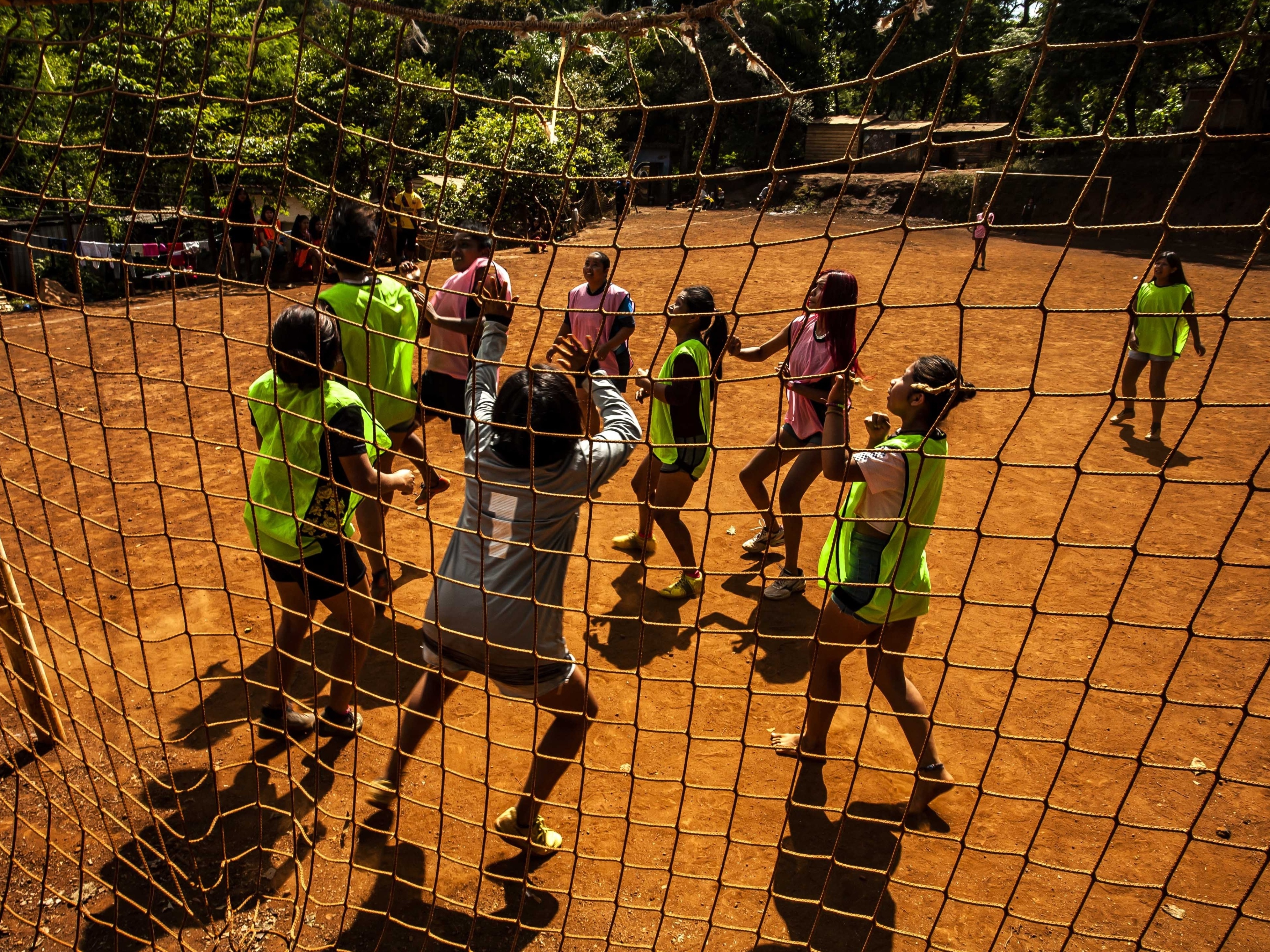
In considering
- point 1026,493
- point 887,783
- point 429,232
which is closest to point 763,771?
point 887,783

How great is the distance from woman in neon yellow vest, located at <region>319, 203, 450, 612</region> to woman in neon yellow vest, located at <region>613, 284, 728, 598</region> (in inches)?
46.7

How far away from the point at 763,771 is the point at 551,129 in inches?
104

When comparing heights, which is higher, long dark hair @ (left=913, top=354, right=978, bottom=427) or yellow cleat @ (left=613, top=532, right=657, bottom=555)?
long dark hair @ (left=913, top=354, right=978, bottom=427)

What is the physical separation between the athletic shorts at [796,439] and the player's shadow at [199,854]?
2697 mm

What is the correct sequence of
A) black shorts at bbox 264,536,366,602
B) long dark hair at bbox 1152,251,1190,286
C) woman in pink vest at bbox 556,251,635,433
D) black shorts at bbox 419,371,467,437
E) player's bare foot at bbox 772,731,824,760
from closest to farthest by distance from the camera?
black shorts at bbox 264,536,366,602 → player's bare foot at bbox 772,731,824,760 → woman in pink vest at bbox 556,251,635,433 → black shorts at bbox 419,371,467,437 → long dark hair at bbox 1152,251,1190,286

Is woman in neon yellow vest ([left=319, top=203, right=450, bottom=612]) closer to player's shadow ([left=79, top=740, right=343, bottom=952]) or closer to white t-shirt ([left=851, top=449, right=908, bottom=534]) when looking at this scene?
player's shadow ([left=79, top=740, right=343, bottom=952])

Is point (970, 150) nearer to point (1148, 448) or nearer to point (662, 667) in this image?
point (1148, 448)

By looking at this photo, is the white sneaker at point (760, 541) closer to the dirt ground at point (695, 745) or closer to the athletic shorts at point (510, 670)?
the dirt ground at point (695, 745)

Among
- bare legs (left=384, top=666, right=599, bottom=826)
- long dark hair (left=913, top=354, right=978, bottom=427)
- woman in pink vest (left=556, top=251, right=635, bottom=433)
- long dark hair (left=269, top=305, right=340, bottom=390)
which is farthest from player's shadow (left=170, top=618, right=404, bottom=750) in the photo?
long dark hair (left=913, top=354, right=978, bottom=427)

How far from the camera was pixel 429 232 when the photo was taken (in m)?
15.4

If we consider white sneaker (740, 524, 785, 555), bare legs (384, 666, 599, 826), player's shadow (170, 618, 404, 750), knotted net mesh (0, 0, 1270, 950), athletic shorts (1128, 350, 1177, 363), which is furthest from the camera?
athletic shorts (1128, 350, 1177, 363)

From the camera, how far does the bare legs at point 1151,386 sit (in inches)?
275

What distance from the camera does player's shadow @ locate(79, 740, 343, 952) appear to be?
291cm

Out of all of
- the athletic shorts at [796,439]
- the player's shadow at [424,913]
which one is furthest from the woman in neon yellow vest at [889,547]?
the athletic shorts at [796,439]
